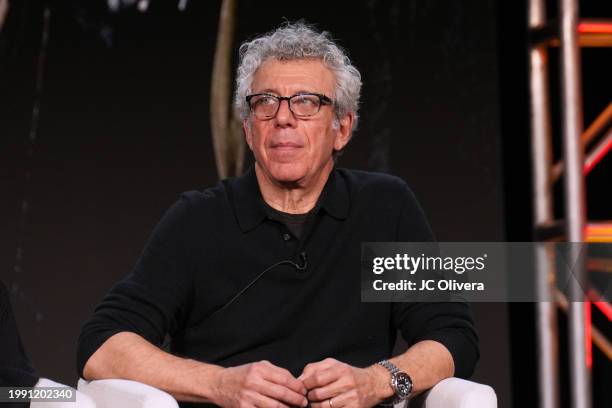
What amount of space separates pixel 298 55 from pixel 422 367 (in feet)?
2.38

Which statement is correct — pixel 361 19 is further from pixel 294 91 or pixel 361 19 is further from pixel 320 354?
pixel 320 354

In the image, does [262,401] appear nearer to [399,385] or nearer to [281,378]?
[281,378]

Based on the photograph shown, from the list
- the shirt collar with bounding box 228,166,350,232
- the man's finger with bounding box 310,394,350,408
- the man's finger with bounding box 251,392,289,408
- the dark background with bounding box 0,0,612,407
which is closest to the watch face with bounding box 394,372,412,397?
the man's finger with bounding box 310,394,350,408

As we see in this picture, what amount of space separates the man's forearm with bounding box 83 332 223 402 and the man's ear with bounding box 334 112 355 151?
0.61 m

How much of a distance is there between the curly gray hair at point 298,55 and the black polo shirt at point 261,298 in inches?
9.4

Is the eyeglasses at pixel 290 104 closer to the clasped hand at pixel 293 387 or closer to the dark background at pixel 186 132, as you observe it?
the clasped hand at pixel 293 387

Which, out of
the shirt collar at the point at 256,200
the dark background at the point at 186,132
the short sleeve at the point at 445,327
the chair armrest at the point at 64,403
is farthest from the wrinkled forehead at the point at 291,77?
the dark background at the point at 186,132

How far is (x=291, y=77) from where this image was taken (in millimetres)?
1904

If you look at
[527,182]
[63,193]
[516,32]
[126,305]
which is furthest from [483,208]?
[126,305]

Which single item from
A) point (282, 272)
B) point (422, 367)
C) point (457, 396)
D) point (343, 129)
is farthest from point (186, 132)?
point (457, 396)

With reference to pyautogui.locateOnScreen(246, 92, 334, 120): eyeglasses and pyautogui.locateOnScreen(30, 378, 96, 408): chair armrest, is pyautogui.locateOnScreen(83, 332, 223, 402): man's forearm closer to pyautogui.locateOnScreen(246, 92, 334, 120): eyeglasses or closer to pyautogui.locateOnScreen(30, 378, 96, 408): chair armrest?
pyautogui.locateOnScreen(30, 378, 96, 408): chair armrest

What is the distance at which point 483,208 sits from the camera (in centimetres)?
337

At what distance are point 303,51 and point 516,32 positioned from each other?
174 centimetres

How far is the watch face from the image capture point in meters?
1.67
